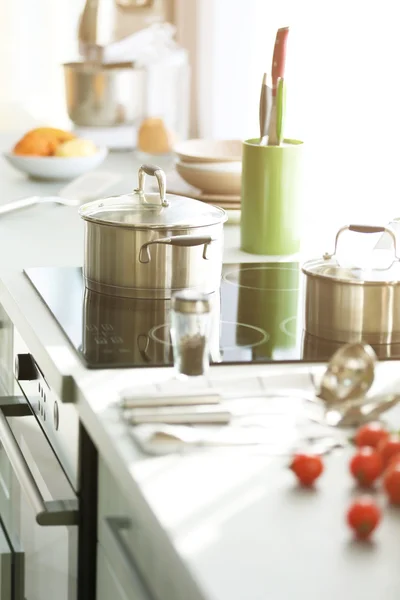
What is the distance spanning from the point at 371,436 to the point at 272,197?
0.81 metres

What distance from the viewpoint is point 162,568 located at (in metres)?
0.84

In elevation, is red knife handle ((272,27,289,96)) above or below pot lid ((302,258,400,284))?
above

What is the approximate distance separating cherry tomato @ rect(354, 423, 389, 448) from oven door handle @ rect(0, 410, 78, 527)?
0.35 metres

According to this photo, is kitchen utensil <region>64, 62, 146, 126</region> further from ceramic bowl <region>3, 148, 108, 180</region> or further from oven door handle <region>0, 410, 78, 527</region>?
oven door handle <region>0, 410, 78, 527</region>

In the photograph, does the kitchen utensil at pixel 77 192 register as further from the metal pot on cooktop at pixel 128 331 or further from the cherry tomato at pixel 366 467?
the cherry tomato at pixel 366 467

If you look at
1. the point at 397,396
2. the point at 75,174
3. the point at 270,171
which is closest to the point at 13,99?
the point at 75,174

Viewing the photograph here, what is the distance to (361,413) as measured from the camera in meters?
0.96

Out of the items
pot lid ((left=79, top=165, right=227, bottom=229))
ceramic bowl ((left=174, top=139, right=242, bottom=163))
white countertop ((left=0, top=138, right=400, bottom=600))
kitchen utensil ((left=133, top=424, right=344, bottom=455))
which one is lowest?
white countertop ((left=0, top=138, right=400, bottom=600))

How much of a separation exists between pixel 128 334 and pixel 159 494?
44 centimetres

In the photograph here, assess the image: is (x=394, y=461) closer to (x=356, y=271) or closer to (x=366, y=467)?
(x=366, y=467)

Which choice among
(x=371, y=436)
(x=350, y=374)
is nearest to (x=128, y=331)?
(x=350, y=374)

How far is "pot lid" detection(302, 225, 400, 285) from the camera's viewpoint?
1185 millimetres

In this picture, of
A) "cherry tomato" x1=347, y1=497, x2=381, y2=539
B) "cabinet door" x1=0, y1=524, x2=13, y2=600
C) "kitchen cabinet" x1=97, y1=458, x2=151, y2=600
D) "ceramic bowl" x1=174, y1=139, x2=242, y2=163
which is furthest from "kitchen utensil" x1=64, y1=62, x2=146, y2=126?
"cherry tomato" x1=347, y1=497, x2=381, y2=539

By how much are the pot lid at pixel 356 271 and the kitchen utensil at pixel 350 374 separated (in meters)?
0.19
